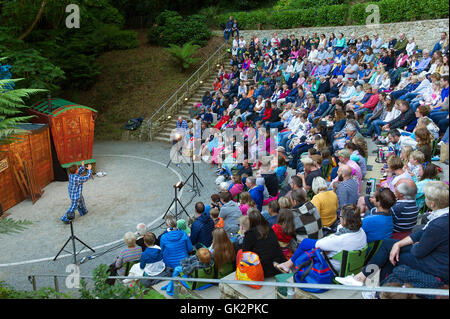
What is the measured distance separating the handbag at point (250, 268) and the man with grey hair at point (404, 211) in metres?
1.81

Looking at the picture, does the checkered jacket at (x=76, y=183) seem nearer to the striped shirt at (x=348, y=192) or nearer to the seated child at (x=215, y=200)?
the seated child at (x=215, y=200)

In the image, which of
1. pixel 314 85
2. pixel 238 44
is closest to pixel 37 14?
pixel 238 44

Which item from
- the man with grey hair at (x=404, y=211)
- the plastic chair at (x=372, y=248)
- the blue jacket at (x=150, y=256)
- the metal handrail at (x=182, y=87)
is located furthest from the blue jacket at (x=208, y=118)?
the plastic chair at (x=372, y=248)

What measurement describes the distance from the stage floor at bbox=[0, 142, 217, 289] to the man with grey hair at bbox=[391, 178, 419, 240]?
575 cm

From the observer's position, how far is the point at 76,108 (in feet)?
45.5

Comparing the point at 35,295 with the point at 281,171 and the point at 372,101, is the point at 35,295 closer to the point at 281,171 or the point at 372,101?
the point at 281,171

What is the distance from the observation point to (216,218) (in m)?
7.21

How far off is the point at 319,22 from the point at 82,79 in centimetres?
1377

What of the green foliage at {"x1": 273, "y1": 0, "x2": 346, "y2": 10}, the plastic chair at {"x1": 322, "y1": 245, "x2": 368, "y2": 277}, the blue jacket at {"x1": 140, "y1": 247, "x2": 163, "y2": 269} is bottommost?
the blue jacket at {"x1": 140, "y1": 247, "x2": 163, "y2": 269}

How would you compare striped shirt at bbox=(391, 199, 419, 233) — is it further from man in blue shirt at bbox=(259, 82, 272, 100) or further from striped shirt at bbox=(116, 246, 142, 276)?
man in blue shirt at bbox=(259, 82, 272, 100)

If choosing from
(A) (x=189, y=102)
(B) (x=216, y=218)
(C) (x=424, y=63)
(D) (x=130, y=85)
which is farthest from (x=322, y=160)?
(D) (x=130, y=85)

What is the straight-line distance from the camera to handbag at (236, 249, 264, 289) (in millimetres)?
4797

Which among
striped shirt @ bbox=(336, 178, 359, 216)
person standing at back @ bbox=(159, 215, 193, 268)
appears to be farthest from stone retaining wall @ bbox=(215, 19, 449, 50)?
person standing at back @ bbox=(159, 215, 193, 268)

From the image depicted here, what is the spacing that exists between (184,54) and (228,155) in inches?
457
